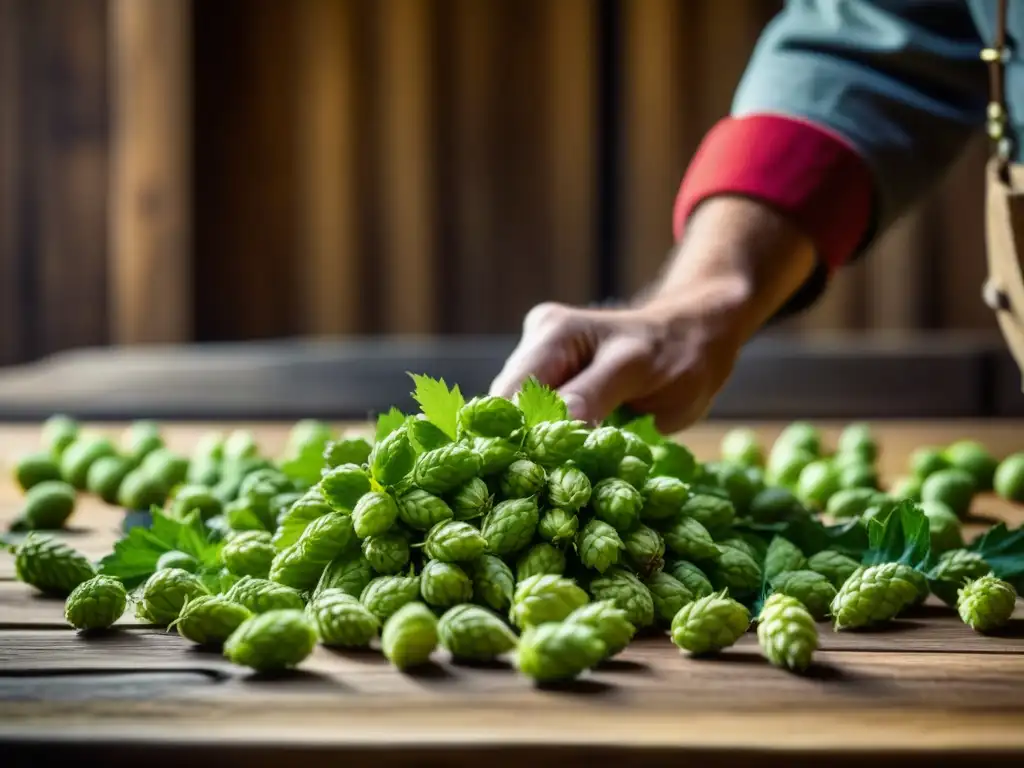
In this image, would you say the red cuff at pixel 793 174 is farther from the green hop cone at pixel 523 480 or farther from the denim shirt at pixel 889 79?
the green hop cone at pixel 523 480

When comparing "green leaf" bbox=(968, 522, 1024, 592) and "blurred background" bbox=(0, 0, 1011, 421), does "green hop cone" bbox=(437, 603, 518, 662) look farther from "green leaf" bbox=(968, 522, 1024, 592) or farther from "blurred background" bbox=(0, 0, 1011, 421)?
"blurred background" bbox=(0, 0, 1011, 421)

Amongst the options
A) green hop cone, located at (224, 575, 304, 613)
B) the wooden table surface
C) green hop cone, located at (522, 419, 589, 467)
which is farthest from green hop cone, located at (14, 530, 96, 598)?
green hop cone, located at (522, 419, 589, 467)

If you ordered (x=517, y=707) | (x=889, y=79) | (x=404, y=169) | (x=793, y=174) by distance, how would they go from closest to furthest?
(x=517, y=707)
(x=793, y=174)
(x=889, y=79)
(x=404, y=169)

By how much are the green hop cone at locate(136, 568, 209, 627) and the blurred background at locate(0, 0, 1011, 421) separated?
10.8 feet

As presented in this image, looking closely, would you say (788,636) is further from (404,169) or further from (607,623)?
(404,169)

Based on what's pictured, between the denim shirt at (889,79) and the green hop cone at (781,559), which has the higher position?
the denim shirt at (889,79)

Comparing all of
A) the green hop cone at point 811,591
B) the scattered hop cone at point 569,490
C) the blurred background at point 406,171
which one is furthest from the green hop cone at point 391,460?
the blurred background at point 406,171

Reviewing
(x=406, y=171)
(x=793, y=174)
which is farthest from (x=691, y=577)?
(x=406, y=171)

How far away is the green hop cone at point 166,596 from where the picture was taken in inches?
39.4

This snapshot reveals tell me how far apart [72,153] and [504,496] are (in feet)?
12.2

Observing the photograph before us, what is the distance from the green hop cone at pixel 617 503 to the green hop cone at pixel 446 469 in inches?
4.0

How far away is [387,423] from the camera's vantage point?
110cm

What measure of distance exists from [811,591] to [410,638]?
1.23 feet

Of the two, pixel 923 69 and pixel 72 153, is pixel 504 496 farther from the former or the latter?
pixel 72 153
